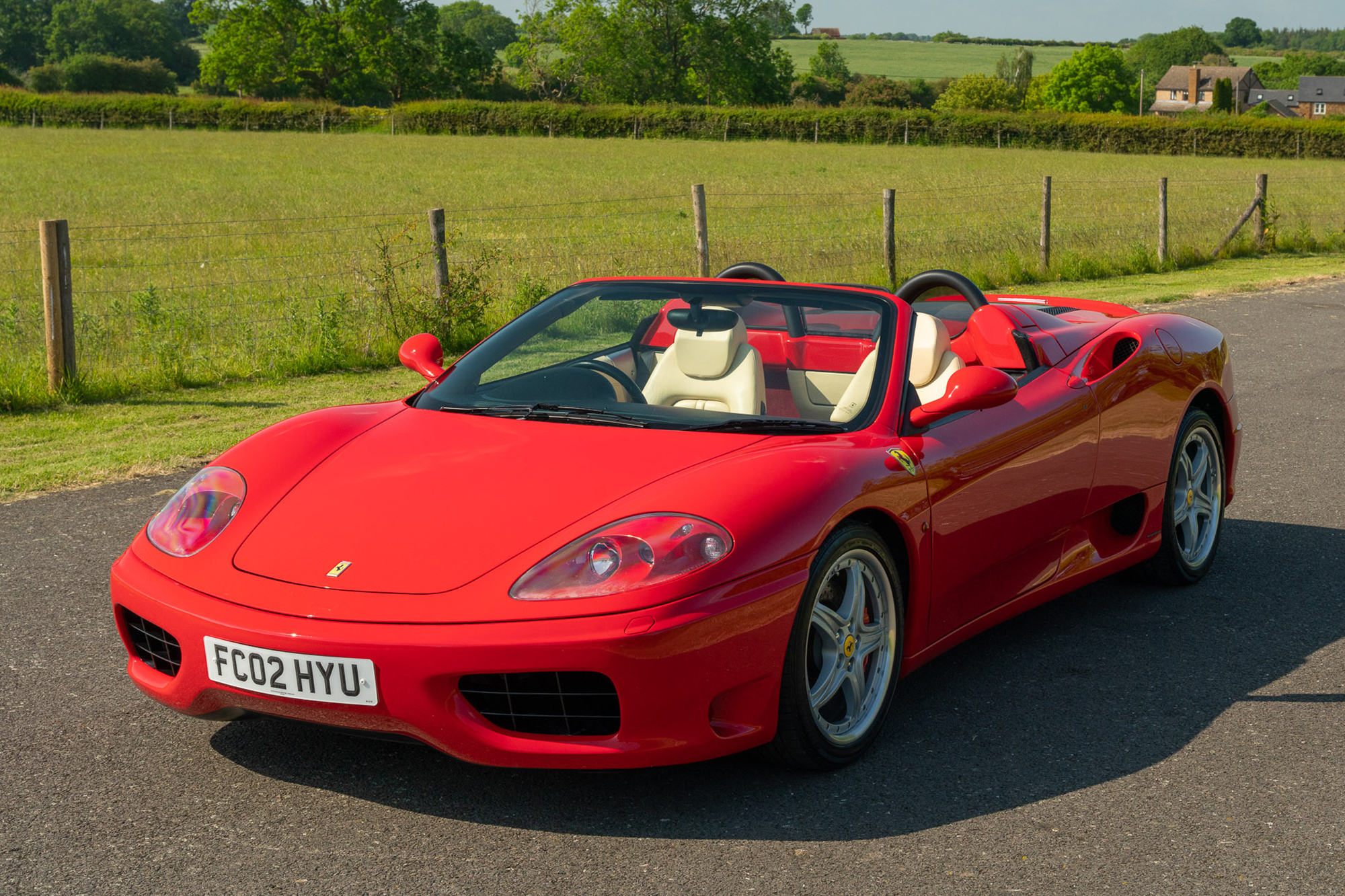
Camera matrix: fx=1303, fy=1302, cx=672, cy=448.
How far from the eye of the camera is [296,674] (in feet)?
9.48

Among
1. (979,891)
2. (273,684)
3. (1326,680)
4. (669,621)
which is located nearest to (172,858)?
(273,684)

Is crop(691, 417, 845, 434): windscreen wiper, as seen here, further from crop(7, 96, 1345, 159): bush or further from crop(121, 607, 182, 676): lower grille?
crop(7, 96, 1345, 159): bush

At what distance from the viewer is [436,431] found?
382 centimetres

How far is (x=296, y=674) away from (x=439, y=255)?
29.0 ft

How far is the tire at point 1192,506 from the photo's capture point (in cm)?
495

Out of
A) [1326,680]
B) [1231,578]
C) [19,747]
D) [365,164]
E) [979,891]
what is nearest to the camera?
[979,891]

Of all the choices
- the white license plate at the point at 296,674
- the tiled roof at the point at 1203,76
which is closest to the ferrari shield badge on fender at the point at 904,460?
the white license plate at the point at 296,674

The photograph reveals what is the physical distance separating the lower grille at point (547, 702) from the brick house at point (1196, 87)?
174 metres

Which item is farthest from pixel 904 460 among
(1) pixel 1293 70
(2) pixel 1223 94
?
(1) pixel 1293 70

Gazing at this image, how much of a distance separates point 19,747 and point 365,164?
43226 mm

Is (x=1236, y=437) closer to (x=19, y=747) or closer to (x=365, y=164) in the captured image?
(x=19, y=747)

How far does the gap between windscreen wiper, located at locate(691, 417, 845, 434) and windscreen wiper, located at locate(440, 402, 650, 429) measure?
0.21 m

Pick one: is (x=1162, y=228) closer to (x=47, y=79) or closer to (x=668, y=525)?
(x=668, y=525)

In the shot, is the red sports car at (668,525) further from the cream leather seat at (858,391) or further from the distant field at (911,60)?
the distant field at (911,60)
